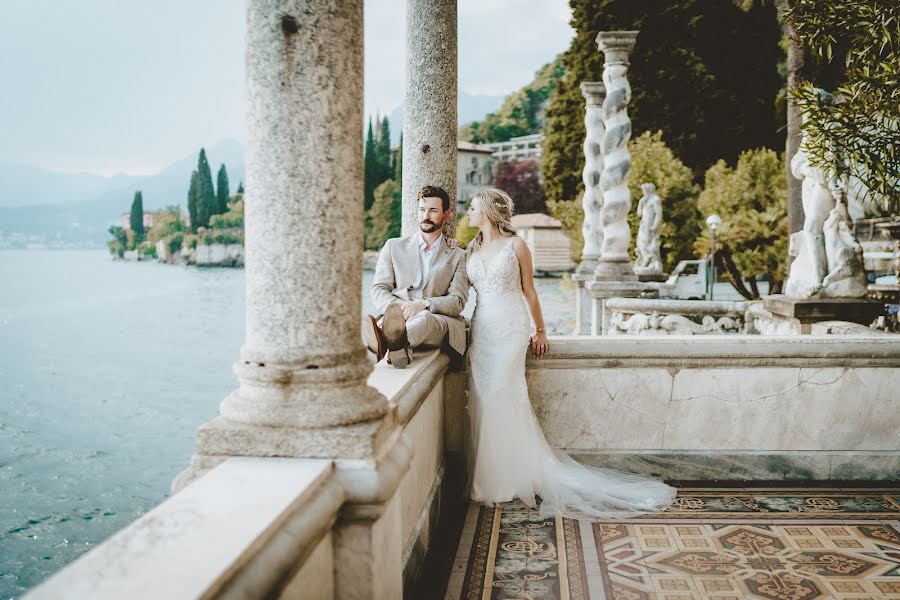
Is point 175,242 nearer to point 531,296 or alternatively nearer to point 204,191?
point 204,191

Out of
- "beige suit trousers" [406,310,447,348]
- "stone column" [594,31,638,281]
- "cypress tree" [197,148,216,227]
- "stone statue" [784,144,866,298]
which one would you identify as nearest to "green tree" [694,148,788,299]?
"stone column" [594,31,638,281]

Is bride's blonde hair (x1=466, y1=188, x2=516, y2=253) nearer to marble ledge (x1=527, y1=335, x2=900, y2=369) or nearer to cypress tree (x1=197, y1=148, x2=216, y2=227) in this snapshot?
marble ledge (x1=527, y1=335, x2=900, y2=369)

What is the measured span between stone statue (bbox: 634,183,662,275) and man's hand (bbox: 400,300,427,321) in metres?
11.9

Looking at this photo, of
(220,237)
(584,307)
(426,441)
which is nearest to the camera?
(426,441)

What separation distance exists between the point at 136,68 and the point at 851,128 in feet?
333

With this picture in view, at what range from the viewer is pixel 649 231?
1605 cm

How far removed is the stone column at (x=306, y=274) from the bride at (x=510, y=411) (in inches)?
71.6

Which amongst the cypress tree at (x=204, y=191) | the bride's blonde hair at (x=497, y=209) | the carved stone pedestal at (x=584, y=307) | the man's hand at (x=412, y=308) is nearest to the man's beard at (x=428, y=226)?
the bride's blonde hair at (x=497, y=209)

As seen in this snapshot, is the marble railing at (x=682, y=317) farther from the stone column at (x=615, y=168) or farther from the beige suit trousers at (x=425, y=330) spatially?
the beige suit trousers at (x=425, y=330)

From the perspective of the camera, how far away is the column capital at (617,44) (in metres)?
10.4

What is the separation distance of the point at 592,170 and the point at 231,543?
13435 millimetres

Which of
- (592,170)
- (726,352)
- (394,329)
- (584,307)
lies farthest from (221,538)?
(592,170)

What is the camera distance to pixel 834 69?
18.1 metres

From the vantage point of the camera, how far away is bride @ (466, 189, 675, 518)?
12.8 feet
